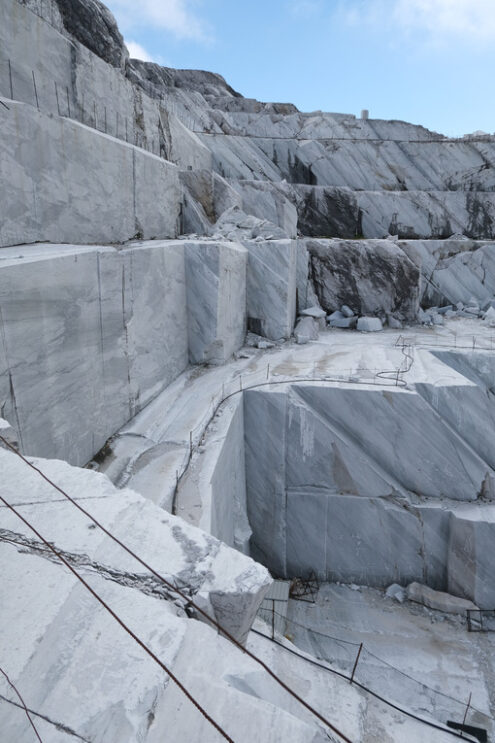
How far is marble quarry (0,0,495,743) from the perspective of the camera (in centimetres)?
244

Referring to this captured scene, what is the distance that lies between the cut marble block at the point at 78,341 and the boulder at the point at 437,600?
6664mm

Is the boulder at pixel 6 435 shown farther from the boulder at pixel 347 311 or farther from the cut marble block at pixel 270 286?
the boulder at pixel 347 311

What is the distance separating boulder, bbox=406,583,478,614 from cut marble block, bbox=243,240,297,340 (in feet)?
23.7

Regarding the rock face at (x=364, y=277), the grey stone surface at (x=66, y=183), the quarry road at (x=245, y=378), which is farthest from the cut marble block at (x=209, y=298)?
the rock face at (x=364, y=277)

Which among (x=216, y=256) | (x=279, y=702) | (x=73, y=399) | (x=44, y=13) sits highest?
(x=44, y=13)

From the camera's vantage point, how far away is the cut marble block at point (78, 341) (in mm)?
5176

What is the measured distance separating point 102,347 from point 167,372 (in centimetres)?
268

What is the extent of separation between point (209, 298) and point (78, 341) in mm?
4660

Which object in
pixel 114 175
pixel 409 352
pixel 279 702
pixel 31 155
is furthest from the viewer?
pixel 409 352

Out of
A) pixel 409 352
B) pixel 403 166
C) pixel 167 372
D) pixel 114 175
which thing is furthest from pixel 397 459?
pixel 403 166

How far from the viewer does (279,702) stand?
300 centimetres

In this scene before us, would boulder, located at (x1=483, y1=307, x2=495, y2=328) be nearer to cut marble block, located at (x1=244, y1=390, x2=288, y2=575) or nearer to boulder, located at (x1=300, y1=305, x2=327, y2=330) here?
boulder, located at (x1=300, y1=305, x2=327, y2=330)

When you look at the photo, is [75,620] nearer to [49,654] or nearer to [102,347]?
[49,654]

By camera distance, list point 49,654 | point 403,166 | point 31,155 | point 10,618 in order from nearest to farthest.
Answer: point 49,654 < point 10,618 < point 31,155 < point 403,166
